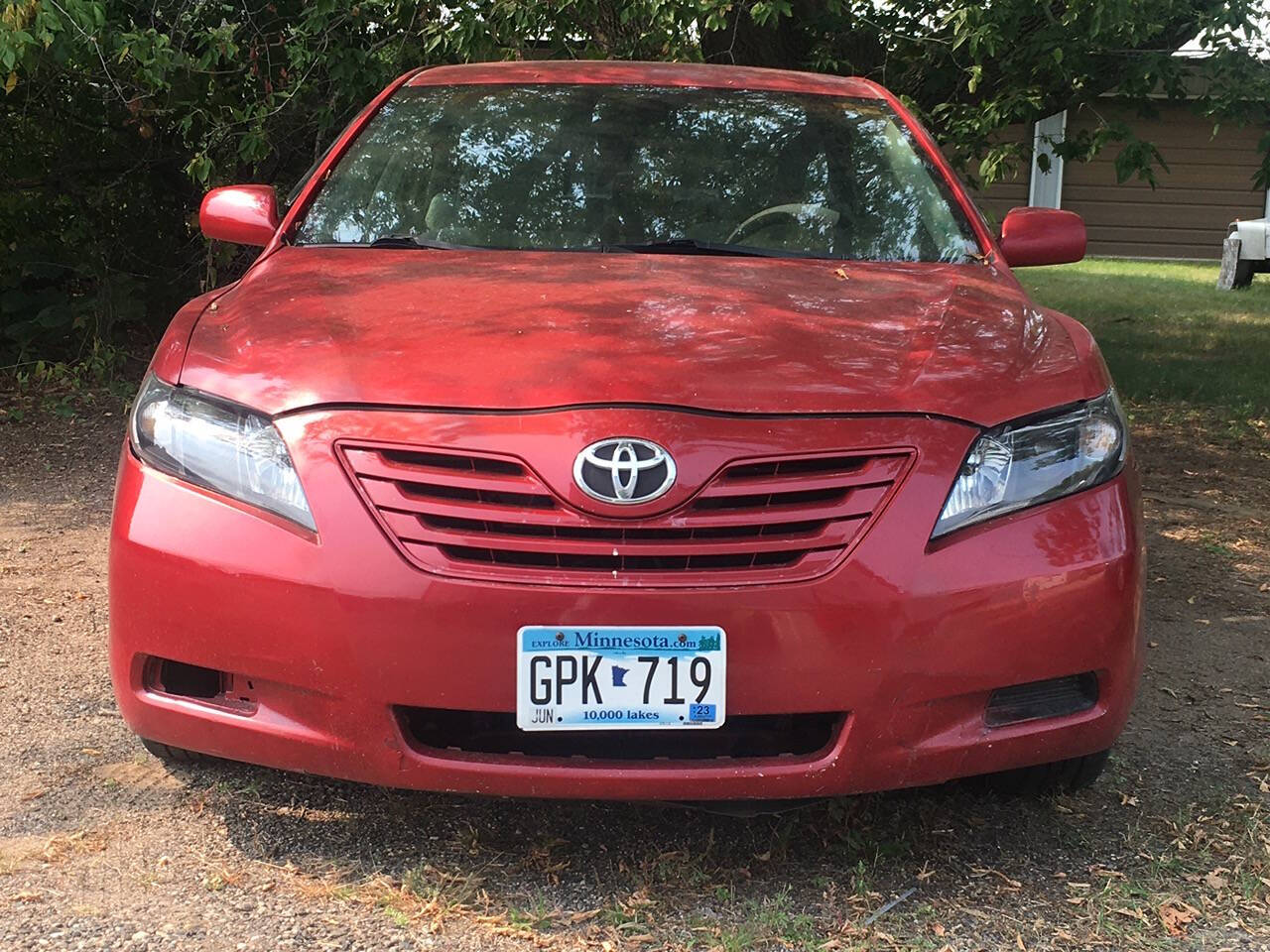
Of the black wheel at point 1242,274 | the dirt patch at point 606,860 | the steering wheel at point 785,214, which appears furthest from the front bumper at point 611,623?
the black wheel at point 1242,274

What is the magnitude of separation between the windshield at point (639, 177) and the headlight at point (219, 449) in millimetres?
952

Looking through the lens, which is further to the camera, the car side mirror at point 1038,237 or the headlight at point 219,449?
the car side mirror at point 1038,237

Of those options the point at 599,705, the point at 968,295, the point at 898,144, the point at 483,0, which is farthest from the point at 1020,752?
the point at 483,0

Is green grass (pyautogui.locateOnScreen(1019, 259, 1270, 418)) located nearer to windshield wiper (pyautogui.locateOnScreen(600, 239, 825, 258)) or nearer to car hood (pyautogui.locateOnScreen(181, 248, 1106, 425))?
windshield wiper (pyautogui.locateOnScreen(600, 239, 825, 258))

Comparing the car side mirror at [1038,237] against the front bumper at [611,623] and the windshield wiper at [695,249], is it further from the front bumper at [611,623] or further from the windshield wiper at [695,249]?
the front bumper at [611,623]

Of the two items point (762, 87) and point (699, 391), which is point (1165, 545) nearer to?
point (762, 87)

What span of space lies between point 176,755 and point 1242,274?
15.4 m

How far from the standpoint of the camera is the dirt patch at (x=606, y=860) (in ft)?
7.38

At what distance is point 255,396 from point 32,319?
6127mm

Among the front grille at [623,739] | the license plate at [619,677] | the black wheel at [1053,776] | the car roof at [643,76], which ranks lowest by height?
the black wheel at [1053,776]

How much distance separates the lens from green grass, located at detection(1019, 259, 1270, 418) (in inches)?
313

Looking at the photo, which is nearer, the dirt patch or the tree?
the dirt patch

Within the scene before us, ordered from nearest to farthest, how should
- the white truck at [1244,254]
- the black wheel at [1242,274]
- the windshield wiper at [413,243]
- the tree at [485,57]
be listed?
the windshield wiper at [413,243] → the tree at [485,57] → the white truck at [1244,254] → the black wheel at [1242,274]

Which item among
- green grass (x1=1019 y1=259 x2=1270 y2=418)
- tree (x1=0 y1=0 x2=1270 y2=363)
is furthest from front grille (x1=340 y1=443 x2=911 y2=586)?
green grass (x1=1019 y1=259 x2=1270 y2=418)
